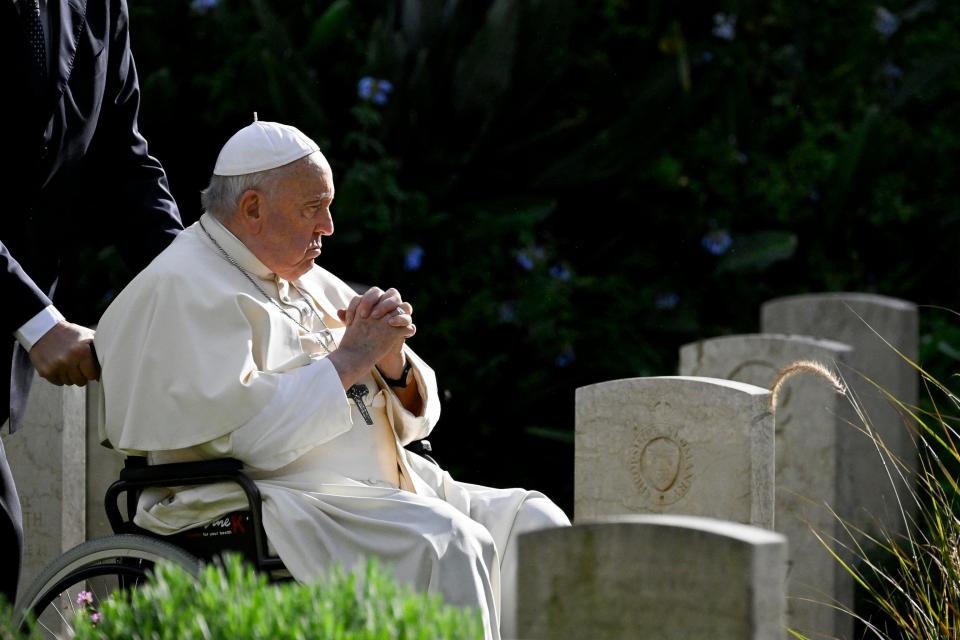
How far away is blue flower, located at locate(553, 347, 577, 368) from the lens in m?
8.24

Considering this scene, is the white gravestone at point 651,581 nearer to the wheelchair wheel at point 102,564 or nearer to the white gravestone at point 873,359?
the wheelchair wheel at point 102,564

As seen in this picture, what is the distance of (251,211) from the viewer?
3832 mm

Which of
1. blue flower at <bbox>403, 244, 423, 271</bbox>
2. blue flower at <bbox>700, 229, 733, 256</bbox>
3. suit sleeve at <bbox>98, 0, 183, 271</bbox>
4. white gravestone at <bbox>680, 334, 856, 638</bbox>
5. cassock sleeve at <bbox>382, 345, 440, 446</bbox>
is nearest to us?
cassock sleeve at <bbox>382, 345, 440, 446</bbox>

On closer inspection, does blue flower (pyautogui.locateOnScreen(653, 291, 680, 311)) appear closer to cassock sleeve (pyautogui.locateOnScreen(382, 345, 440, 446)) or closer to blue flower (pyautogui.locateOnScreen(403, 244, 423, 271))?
blue flower (pyautogui.locateOnScreen(403, 244, 423, 271))

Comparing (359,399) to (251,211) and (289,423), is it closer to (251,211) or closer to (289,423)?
(289,423)

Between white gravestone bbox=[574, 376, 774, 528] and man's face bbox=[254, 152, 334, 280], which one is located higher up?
man's face bbox=[254, 152, 334, 280]

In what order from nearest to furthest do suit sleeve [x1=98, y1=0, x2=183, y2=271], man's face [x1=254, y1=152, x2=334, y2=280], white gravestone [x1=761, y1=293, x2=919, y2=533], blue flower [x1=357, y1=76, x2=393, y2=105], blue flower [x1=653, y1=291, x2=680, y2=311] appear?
man's face [x1=254, y1=152, x2=334, y2=280]
suit sleeve [x1=98, y1=0, x2=183, y2=271]
white gravestone [x1=761, y1=293, x2=919, y2=533]
blue flower [x1=357, y1=76, x2=393, y2=105]
blue flower [x1=653, y1=291, x2=680, y2=311]

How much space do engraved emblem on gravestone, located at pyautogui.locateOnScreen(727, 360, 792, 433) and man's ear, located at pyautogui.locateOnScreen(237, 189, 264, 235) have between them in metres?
2.95

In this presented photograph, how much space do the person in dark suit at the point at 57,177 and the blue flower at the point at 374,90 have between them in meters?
4.12

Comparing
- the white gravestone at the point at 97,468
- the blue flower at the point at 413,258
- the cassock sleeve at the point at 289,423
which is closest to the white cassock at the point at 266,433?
the cassock sleeve at the point at 289,423

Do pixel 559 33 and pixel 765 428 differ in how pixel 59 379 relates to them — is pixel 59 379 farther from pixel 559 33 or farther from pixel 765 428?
pixel 559 33

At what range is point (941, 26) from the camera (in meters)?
10.9

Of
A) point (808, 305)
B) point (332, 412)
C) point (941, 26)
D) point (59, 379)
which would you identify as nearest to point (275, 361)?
point (332, 412)

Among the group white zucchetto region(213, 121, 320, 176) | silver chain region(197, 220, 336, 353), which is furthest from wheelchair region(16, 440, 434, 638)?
white zucchetto region(213, 121, 320, 176)
